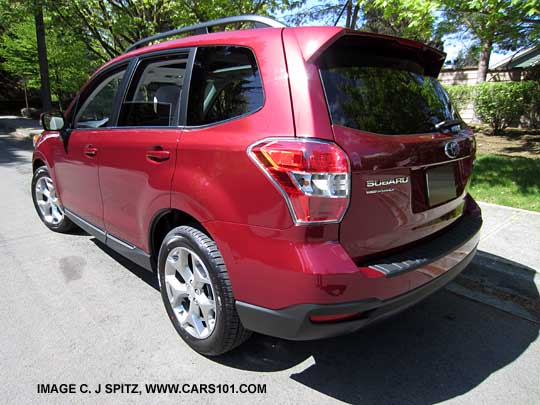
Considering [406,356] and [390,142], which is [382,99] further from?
[406,356]

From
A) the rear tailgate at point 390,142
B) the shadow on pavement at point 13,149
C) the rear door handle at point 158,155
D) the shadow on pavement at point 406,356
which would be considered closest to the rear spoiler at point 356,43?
the rear tailgate at point 390,142

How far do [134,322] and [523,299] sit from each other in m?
3.01

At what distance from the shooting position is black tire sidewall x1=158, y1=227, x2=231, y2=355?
2092mm

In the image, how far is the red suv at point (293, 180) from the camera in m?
1.75

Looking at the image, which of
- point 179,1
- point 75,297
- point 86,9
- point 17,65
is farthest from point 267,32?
point 17,65

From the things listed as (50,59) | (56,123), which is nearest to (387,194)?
(56,123)

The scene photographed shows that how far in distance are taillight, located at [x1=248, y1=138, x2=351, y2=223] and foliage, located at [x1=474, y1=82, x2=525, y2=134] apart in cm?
1144

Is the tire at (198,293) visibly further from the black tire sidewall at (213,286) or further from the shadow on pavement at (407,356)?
the shadow on pavement at (407,356)

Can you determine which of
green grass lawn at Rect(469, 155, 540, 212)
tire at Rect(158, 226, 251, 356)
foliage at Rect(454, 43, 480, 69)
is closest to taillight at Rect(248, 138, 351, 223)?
tire at Rect(158, 226, 251, 356)

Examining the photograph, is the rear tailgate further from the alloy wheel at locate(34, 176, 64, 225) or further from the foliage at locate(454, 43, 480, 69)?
the foliage at locate(454, 43, 480, 69)

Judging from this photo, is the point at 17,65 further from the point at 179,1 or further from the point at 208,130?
the point at 208,130

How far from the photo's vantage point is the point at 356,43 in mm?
2014

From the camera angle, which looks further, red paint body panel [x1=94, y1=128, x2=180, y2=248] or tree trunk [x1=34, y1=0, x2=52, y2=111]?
tree trunk [x1=34, y1=0, x2=52, y2=111]

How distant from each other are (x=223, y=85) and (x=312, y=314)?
135 cm
